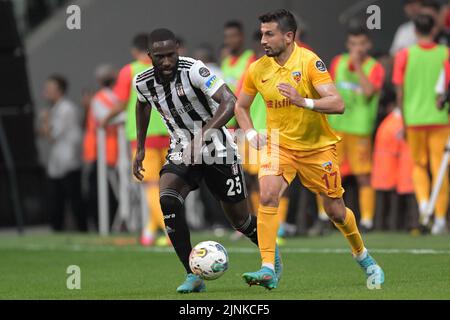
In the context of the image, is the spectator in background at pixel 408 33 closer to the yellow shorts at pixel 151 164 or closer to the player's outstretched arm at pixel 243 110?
the yellow shorts at pixel 151 164

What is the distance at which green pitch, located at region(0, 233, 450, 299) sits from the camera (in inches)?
386

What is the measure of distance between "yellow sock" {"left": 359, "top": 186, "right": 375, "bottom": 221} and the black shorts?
669cm

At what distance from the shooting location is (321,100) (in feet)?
32.0

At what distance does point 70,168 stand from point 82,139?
1.15 metres

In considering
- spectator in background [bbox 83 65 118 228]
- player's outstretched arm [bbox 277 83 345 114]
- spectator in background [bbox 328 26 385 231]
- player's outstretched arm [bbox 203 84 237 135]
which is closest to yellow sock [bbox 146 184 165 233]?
spectator in background [bbox 328 26 385 231]

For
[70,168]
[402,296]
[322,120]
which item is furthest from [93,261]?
[70,168]

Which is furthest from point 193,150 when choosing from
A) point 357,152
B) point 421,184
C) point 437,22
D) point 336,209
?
point 437,22

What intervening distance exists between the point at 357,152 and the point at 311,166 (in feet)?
23.6

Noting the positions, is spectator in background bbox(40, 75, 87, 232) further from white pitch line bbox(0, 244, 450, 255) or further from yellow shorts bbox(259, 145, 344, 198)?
yellow shorts bbox(259, 145, 344, 198)

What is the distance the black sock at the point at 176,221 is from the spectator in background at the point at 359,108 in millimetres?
7134

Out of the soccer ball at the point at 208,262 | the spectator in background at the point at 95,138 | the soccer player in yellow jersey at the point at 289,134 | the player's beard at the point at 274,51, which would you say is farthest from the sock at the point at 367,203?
the soccer ball at the point at 208,262

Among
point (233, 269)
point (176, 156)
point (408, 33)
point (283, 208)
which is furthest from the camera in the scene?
point (408, 33)

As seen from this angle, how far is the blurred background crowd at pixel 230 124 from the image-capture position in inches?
639

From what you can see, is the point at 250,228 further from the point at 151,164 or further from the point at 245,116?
the point at 151,164
